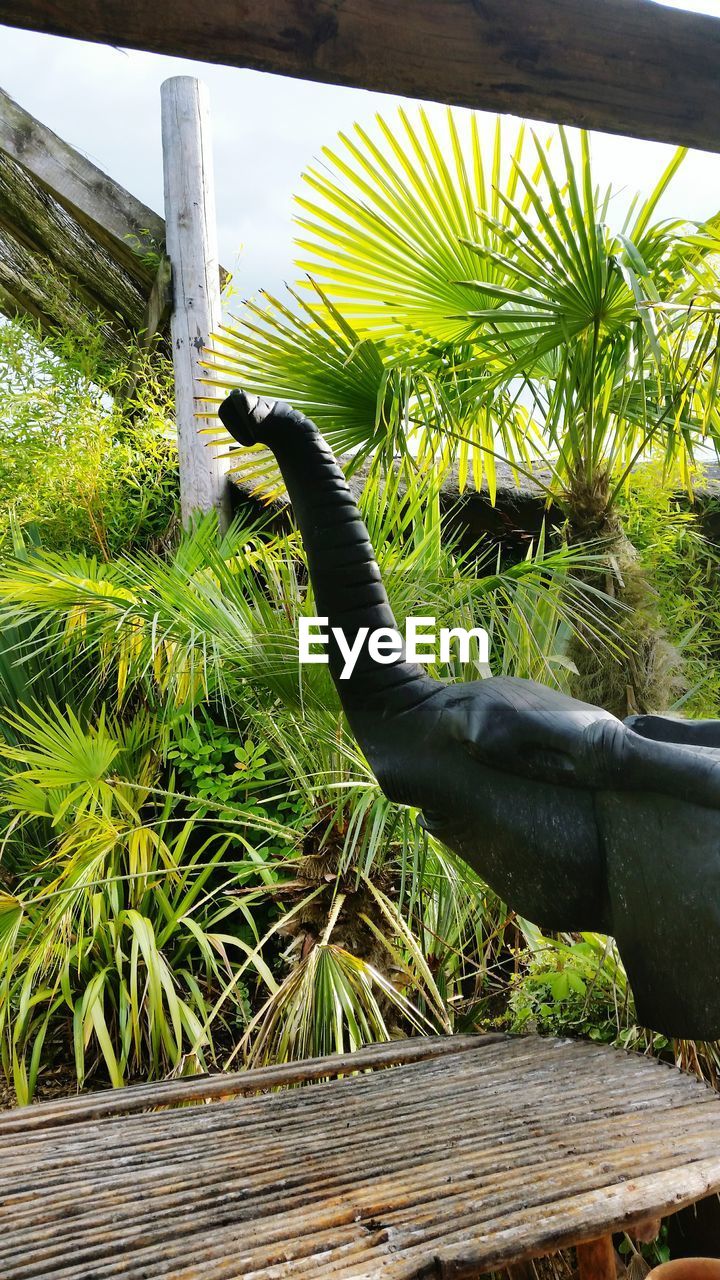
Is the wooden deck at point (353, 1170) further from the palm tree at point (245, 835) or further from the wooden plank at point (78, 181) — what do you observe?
the wooden plank at point (78, 181)

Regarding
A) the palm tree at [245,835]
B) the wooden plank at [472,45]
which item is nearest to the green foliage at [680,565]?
the palm tree at [245,835]

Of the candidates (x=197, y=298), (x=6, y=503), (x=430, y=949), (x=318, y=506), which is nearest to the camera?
(x=318, y=506)

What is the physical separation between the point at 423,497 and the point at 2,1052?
2.37m

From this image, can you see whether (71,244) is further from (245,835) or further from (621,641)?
(621,641)

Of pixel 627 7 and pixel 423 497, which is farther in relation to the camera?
pixel 423 497

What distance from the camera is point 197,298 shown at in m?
4.52

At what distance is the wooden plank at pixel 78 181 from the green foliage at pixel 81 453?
0.59 meters

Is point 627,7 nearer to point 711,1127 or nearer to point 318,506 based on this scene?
→ point 318,506

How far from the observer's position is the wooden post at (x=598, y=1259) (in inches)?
81.1

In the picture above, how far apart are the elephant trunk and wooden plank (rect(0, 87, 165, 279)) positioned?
370 centimetres

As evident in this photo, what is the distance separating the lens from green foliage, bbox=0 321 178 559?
4660 mm

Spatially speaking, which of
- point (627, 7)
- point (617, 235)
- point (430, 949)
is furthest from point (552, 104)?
point (430, 949)

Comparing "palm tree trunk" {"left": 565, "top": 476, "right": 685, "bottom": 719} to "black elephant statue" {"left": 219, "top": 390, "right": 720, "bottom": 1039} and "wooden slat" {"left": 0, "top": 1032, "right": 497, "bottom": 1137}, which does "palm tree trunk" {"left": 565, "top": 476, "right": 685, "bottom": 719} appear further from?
"black elephant statue" {"left": 219, "top": 390, "right": 720, "bottom": 1039}

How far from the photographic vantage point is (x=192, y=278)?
4.52 m
